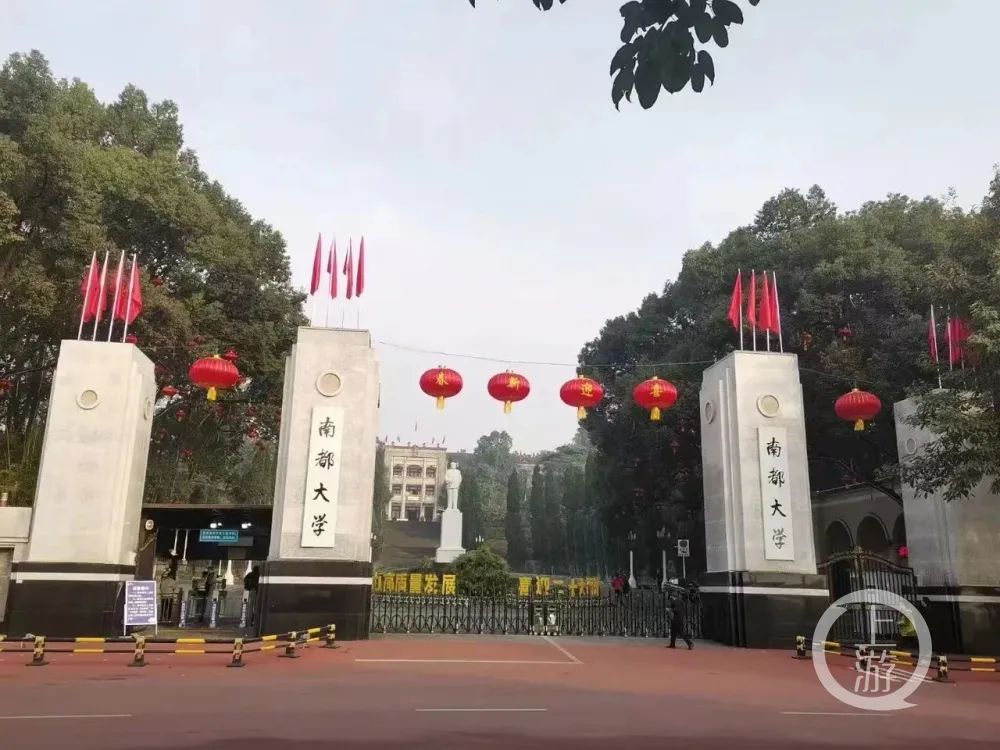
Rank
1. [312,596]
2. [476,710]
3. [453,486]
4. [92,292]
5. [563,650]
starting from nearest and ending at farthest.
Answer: [476,710] < [563,650] < [312,596] < [92,292] < [453,486]

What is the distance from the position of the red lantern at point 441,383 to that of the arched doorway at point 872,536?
20.5 metres

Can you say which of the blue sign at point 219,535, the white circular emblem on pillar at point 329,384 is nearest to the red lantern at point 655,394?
the white circular emblem on pillar at point 329,384

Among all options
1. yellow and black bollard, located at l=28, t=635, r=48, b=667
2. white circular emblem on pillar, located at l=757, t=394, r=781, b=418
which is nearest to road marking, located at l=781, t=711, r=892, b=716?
white circular emblem on pillar, located at l=757, t=394, r=781, b=418

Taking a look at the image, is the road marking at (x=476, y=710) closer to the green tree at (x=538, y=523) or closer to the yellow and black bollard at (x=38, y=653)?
the yellow and black bollard at (x=38, y=653)

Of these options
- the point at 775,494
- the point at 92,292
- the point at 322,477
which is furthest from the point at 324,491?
the point at 775,494

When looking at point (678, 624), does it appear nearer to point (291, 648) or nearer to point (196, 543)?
point (291, 648)

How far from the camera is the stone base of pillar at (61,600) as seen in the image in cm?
1305

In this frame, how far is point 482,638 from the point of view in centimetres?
1533

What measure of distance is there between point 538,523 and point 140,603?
4994 centimetres

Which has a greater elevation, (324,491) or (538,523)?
(538,523)

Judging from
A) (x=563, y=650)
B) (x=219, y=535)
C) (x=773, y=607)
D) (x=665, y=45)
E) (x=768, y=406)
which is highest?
(x=768, y=406)

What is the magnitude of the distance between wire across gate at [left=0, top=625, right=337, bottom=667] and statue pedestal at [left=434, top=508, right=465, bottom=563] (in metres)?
26.9

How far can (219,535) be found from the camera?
16734 mm

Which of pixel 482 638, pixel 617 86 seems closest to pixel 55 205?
pixel 482 638
